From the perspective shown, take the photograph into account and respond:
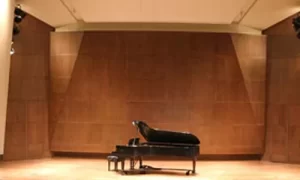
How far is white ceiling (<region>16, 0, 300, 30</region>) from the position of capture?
7582 millimetres

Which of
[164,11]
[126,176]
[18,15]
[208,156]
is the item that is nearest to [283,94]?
[208,156]

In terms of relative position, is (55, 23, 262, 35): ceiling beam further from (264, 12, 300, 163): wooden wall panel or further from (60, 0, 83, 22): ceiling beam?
(264, 12, 300, 163): wooden wall panel

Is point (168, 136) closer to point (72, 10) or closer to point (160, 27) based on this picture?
point (160, 27)

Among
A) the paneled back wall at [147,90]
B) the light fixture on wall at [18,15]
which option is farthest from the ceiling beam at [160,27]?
the light fixture on wall at [18,15]

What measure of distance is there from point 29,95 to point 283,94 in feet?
16.6

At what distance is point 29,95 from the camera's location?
8.70m

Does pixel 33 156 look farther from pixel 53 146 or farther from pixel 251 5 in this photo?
pixel 251 5

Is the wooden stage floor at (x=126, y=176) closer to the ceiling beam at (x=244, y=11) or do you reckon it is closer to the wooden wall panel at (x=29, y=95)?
the wooden wall panel at (x=29, y=95)

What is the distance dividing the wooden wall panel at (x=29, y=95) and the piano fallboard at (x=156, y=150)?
2.67 metres

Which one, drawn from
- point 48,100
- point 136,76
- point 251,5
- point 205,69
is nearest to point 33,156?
point 48,100

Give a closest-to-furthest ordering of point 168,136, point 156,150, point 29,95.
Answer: point 156,150 → point 168,136 → point 29,95

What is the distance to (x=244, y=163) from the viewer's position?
28.1 ft

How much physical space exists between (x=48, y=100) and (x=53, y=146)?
0.94 metres

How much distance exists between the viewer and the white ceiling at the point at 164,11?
758 centimetres
